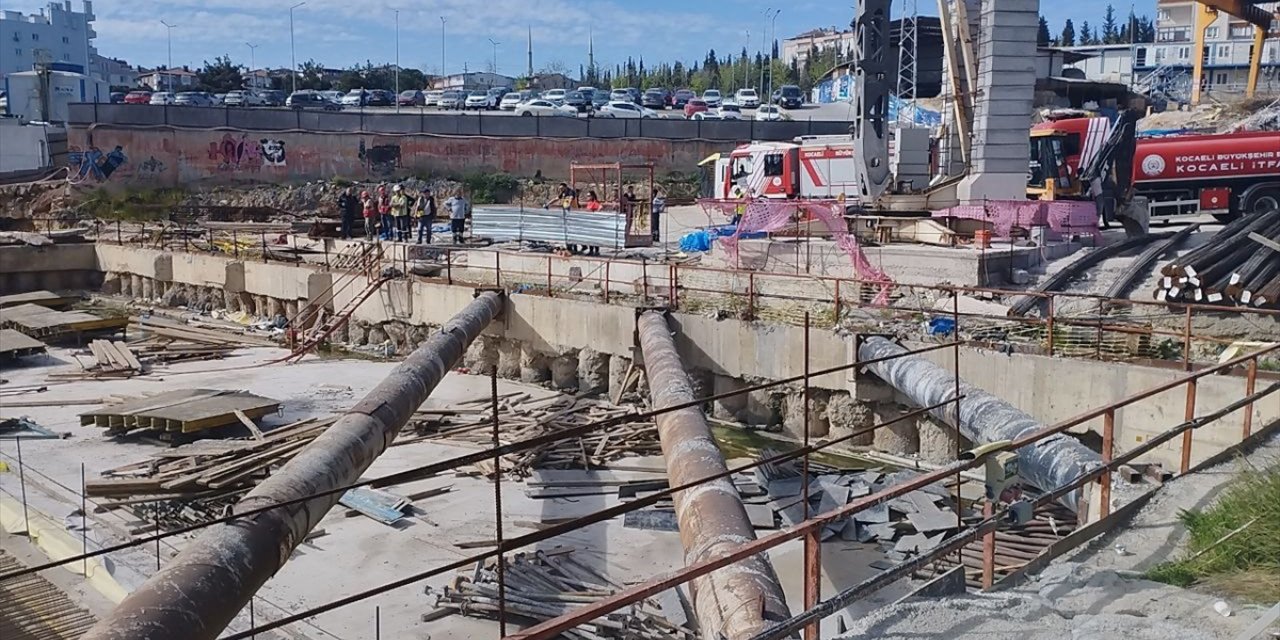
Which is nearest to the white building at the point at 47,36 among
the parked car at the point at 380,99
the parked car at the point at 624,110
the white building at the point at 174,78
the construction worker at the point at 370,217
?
the white building at the point at 174,78

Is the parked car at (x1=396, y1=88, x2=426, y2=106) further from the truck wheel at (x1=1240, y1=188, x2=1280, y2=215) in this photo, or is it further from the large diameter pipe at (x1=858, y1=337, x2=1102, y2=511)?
the large diameter pipe at (x1=858, y1=337, x2=1102, y2=511)

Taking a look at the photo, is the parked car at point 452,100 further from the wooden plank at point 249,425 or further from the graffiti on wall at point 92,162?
the wooden plank at point 249,425

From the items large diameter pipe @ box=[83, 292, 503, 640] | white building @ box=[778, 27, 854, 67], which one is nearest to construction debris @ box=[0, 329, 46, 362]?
large diameter pipe @ box=[83, 292, 503, 640]

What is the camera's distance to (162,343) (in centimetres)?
2206

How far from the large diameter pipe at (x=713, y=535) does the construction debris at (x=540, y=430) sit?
1.64 metres

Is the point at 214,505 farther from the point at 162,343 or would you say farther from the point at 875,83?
the point at 875,83

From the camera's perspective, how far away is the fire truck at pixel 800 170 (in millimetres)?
28125

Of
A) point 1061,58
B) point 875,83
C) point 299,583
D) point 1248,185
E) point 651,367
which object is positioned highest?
point 1061,58

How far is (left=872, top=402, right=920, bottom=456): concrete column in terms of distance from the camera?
14.5 metres

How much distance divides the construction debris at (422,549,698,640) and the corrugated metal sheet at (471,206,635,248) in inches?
573

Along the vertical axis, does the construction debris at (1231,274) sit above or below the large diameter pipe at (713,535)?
above

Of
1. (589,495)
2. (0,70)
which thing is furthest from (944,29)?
(0,70)

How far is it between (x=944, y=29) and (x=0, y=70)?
13137 cm

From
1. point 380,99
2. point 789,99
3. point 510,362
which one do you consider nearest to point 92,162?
point 380,99
